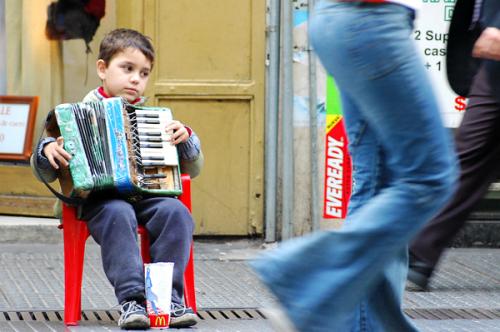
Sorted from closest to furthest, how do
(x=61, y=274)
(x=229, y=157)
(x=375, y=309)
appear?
(x=375, y=309) < (x=61, y=274) < (x=229, y=157)

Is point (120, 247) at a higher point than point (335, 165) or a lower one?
higher

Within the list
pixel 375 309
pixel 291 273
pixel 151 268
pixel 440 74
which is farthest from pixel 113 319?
pixel 440 74

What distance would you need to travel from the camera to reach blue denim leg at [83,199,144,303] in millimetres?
4676

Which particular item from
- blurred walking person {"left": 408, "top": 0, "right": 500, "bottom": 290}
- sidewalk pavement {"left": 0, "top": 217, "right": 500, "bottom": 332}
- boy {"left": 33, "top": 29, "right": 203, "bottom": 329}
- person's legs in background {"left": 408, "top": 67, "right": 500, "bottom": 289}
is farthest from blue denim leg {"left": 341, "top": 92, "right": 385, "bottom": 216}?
sidewalk pavement {"left": 0, "top": 217, "right": 500, "bottom": 332}

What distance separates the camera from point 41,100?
736 centimetres

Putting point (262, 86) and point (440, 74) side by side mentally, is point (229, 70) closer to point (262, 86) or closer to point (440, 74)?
point (262, 86)

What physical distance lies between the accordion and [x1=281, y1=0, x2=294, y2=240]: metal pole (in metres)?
2.10

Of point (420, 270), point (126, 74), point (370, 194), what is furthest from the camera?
point (126, 74)

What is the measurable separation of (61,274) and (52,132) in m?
1.45

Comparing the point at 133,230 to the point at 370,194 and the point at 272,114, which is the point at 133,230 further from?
the point at 272,114

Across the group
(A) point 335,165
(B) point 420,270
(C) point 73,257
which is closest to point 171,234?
(C) point 73,257

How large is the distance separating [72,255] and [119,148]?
474 millimetres

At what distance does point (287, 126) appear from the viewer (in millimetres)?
6938

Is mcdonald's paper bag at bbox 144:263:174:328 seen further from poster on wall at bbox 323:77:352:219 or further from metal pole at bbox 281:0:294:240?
metal pole at bbox 281:0:294:240
